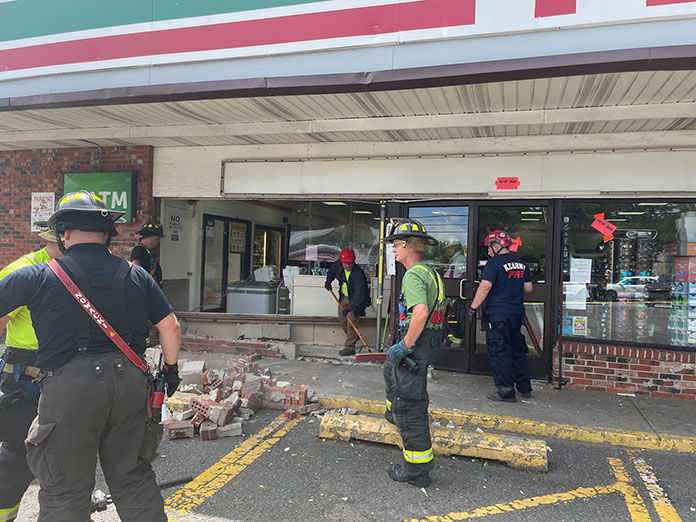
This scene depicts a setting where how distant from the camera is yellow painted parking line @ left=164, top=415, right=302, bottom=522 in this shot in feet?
10.9

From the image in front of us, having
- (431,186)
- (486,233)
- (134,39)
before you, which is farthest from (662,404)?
(134,39)

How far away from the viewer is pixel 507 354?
5.33 m

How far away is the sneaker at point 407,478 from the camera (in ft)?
11.7

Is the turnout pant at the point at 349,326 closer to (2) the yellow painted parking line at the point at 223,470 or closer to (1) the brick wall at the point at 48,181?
(2) the yellow painted parking line at the point at 223,470

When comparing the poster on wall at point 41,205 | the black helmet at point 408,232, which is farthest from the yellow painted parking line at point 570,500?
the poster on wall at point 41,205

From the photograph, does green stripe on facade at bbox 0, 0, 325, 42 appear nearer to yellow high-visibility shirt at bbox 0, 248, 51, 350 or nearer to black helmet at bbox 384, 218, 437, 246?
black helmet at bbox 384, 218, 437, 246

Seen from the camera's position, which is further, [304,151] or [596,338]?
[304,151]

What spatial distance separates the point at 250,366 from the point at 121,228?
3.37 m

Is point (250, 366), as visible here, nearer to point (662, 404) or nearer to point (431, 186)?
point (431, 186)

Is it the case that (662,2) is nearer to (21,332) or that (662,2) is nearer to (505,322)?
(505,322)

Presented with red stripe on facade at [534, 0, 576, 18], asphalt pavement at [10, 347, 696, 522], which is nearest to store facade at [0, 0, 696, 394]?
red stripe on facade at [534, 0, 576, 18]

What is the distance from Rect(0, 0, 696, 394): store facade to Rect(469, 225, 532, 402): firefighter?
2.78 feet

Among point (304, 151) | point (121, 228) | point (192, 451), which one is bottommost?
point (192, 451)

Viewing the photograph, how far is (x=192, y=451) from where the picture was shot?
4.16m
